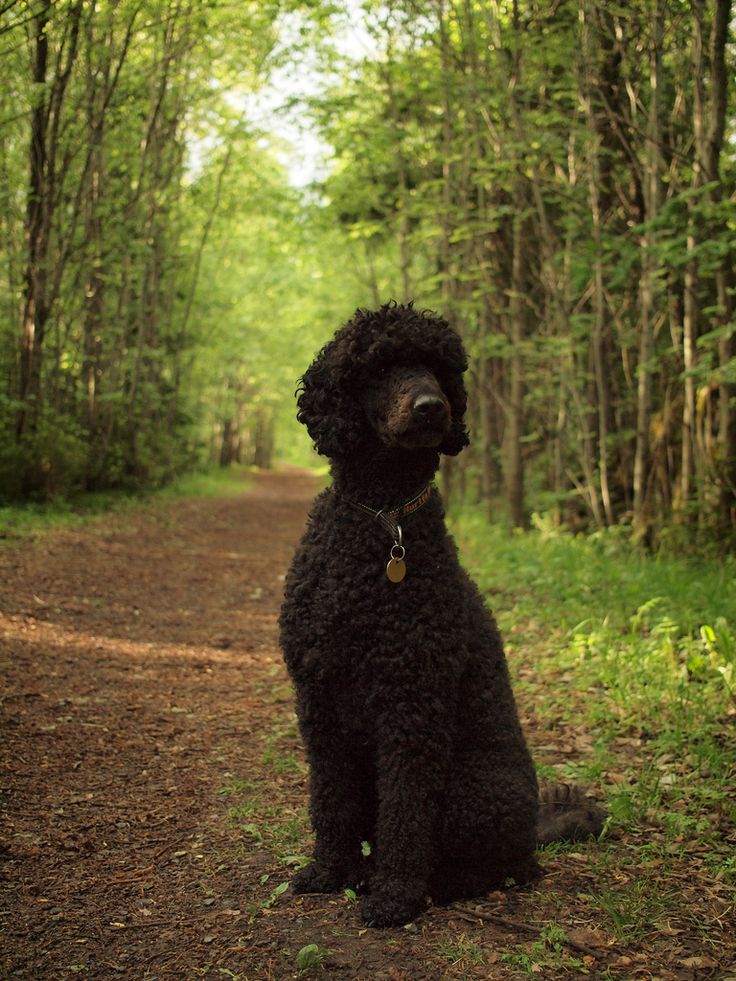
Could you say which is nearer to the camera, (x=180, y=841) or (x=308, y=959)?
(x=308, y=959)

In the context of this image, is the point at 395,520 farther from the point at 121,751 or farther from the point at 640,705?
the point at 640,705

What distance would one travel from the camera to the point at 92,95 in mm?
11188

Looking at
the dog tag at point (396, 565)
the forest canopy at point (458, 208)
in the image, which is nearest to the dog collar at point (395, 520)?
the dog tag at point (396, 565)

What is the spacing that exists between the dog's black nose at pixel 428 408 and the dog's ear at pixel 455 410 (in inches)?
12.2

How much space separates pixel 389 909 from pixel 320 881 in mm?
354

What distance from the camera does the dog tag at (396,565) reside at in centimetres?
276

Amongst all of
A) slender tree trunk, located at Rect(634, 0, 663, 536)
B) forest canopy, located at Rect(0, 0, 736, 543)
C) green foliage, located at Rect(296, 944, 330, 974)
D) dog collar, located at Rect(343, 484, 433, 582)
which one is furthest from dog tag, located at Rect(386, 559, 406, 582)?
slender tree trunk, located at Rect(634, 0, 663, 536)

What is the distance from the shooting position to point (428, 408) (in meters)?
2.60

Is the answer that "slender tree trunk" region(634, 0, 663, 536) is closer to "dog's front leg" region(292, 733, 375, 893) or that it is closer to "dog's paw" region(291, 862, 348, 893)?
"dog's front leg" region(292, 733, 375, 893)

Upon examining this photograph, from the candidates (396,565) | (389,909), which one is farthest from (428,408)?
(389,909)

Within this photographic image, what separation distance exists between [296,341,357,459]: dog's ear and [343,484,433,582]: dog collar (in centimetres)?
23

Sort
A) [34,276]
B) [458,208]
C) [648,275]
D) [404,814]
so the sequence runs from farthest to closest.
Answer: [34,276]
[458,208]
[648,275]
[404,814]

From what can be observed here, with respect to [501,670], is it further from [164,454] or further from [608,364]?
[164,454]

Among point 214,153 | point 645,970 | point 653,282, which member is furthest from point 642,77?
point 214,153
